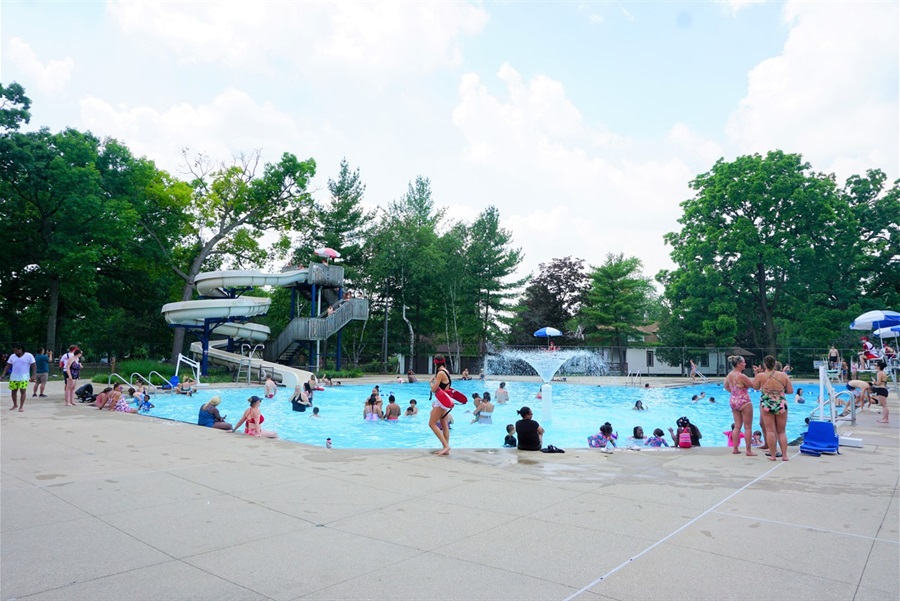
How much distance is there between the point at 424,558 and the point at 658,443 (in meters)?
9.31

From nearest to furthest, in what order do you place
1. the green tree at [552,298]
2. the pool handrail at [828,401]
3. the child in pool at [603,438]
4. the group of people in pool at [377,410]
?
the pool handrail at [828,401]
the child in pool at [603,438]
the group of people in pool at [377,410]
the green tree at [552,298]

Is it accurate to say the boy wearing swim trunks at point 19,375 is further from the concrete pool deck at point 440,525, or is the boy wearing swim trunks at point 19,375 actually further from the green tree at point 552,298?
the green tree at point 552,298

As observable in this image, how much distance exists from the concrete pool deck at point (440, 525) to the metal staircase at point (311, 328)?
84.7 ft

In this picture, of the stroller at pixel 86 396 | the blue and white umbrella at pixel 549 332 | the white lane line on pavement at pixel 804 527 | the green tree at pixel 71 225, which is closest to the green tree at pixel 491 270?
the blue and white umbrella at pixel 549 332

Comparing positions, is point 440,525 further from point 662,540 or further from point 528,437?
point 528,437

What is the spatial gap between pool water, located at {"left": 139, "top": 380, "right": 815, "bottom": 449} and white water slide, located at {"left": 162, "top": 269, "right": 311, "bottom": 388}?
3.83 meters

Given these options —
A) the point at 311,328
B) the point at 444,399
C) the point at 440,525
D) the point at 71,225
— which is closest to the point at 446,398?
the point at 444,399

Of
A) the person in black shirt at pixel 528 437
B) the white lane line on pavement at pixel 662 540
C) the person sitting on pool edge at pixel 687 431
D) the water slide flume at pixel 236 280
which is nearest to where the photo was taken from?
the white lane line on pavement at pixel 662 540

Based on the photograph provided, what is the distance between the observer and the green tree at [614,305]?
47469 millimetres

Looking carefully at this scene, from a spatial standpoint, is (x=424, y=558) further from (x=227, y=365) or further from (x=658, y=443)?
(x=227, y=365)

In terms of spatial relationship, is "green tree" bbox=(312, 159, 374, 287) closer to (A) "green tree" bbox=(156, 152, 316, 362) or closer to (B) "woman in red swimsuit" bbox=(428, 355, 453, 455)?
(A) "green tree" bbox=(156, 152, 316, 362)

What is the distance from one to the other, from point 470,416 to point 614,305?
98.8ft

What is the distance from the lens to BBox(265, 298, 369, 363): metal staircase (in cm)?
3516

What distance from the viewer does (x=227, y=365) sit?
34094mm
